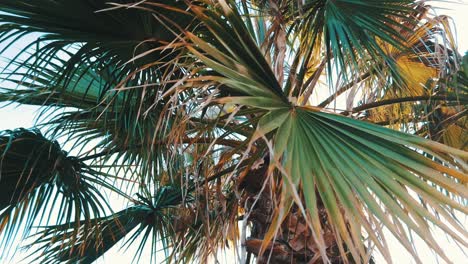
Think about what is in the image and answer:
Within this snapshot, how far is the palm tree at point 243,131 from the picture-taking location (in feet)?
5.74

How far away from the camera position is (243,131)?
9.64 ft

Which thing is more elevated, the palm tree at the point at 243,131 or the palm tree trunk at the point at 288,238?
the palm tree at the point at 243,131

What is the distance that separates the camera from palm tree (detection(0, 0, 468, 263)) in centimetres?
175

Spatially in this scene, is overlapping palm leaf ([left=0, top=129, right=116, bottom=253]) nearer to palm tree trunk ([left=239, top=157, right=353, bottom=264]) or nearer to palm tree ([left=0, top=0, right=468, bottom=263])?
palm tree ([left=0, top=0, right=468, bottom=263])

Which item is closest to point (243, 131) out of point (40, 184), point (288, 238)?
point (288, 238)

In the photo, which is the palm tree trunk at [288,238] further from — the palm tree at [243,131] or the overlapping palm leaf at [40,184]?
the overlapping palm leaf at [40,184]

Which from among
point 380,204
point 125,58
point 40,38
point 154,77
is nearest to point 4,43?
point 40,38

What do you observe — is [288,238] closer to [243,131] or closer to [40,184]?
[243,131]

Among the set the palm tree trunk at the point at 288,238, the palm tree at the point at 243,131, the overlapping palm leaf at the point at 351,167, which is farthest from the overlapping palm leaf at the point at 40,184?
the overlapping palm leaf at the point at 351,167

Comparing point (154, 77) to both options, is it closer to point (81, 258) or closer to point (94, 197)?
point (94, 197)

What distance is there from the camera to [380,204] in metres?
1.75

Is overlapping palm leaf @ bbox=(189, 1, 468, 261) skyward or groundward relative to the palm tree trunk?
skyward

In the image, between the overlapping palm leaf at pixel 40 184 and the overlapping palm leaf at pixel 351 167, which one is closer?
the overlapping palm leaf at pixel 351 167

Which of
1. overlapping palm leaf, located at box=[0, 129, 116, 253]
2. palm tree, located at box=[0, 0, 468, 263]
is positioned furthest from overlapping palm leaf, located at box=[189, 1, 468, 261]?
overlapping palm leaf, located at box=[0, 129, 116, 253]
